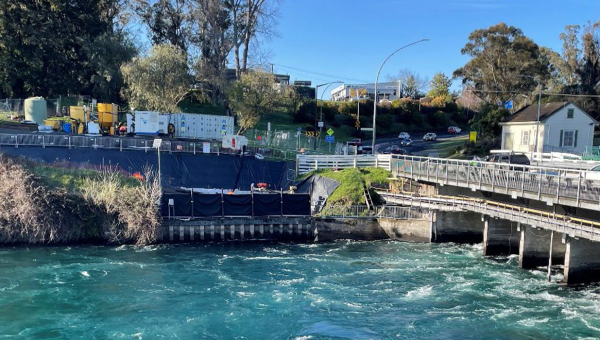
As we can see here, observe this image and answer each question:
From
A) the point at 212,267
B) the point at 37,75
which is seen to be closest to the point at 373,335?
the point at 212,267

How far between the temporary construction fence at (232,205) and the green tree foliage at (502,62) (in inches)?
1734

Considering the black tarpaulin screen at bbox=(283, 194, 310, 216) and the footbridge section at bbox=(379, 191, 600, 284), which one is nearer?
the footbridge section at bbox=(379, 191, 600, 284)

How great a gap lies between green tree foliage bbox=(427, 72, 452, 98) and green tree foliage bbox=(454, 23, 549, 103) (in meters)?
36.1

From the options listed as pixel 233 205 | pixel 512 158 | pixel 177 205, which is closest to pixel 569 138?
pixel 512 158

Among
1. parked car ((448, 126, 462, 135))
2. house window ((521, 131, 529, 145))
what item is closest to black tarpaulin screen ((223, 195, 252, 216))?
house window ((521, 131, 529, 145))

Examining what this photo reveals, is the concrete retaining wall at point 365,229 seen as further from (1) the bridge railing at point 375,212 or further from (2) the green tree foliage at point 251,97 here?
(2) the green tree foliage at point 251,97

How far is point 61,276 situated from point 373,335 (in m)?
16.7

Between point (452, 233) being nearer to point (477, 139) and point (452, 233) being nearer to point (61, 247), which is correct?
point (61, 247)

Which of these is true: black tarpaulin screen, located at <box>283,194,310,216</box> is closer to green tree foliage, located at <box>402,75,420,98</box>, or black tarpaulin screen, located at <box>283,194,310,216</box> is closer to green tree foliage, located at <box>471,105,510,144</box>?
green tree foliage, located at <box>471,105,510,144</box>

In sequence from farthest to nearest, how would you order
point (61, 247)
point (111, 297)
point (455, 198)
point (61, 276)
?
point (455, 198)
point (61, 247)
point (61, 276)
point (111, 297)

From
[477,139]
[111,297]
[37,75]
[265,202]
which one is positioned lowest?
[111,297]

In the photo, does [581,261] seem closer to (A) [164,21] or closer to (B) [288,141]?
(B) [288,141]

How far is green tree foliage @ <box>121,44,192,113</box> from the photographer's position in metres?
50.5

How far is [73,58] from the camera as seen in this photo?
6331 cm
